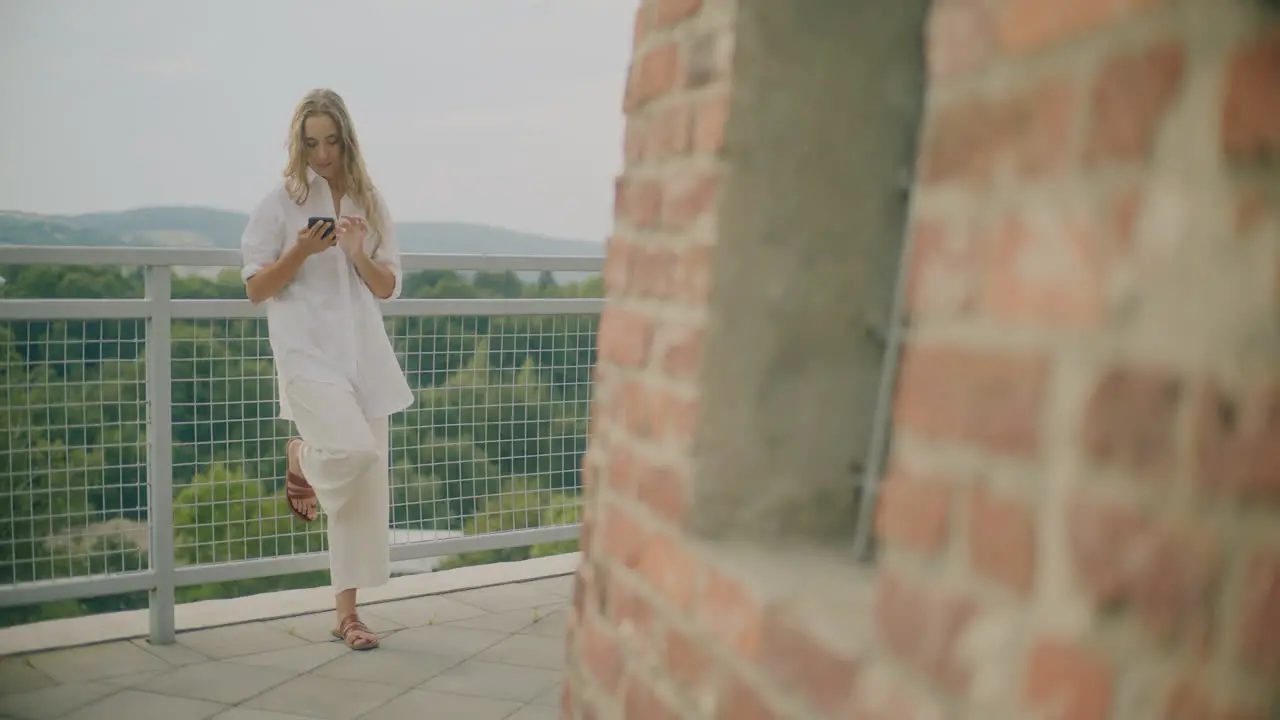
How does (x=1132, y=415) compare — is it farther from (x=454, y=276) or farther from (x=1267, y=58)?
(x=454, y=276)

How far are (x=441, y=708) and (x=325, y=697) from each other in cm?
41

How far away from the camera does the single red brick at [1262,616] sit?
0.61m

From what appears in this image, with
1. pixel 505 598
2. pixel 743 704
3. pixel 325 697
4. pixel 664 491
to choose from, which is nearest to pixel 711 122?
pixel 664 491

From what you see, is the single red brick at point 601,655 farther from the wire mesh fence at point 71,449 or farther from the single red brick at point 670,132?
the wire mesh fence at point 71,449

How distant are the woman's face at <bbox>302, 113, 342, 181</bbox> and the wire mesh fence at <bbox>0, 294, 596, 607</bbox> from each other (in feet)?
2.40

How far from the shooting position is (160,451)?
13.7ft

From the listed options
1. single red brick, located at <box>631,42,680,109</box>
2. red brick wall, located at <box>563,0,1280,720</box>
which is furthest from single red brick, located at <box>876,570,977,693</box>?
single red brick, located at <box>631,42,680,109</box>

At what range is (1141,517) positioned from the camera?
2.17 ft

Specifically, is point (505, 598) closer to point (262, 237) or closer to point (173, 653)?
point (173, 653)

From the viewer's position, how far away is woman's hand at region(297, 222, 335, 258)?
3830 millimetres

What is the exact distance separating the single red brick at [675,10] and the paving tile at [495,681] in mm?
2807

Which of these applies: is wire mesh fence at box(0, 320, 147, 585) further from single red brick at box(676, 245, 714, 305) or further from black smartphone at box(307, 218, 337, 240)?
single red brick at box(676, 245, 714, 305)

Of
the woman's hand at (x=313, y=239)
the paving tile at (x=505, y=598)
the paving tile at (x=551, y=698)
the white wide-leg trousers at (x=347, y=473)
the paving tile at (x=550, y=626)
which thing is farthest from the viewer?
the paving tile at (x=505, y=598)

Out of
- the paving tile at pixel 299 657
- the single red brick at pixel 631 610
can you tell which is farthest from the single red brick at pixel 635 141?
the paving tile at pixel 299 657
